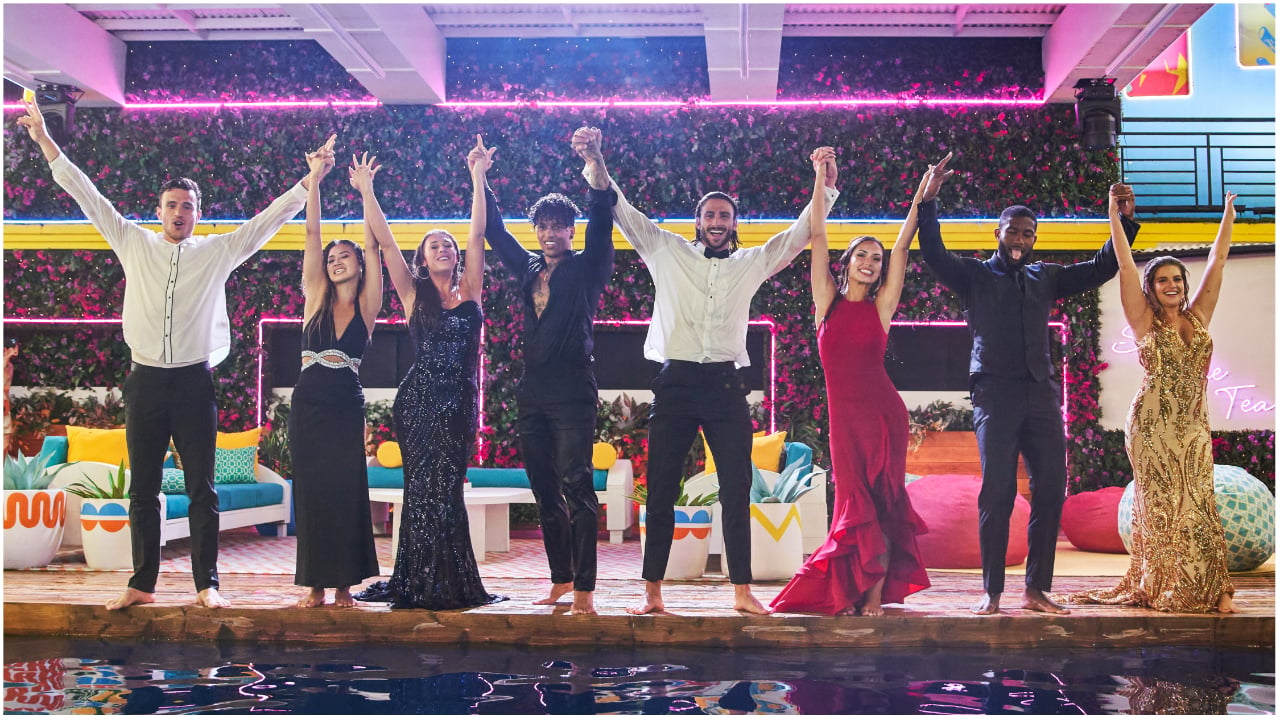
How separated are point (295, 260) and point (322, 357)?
555cm

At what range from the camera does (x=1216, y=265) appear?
4.48m

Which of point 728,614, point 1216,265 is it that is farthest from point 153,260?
point 1216,265

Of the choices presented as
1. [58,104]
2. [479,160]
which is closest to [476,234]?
[479,160]

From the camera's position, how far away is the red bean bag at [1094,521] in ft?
24.9

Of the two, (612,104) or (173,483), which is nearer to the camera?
(173,483)

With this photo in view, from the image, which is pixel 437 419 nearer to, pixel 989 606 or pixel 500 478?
pixel 989 606

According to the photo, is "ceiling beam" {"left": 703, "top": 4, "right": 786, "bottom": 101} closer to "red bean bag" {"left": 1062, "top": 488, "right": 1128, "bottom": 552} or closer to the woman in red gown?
the woman in red gown

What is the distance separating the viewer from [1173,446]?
454 cm

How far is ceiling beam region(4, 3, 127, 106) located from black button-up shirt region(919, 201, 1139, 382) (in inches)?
275

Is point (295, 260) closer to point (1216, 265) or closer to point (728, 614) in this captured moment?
point (728, 614)

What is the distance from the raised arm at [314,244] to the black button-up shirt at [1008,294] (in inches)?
104

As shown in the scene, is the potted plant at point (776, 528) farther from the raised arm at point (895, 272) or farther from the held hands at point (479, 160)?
the held hands at point (479, 160)

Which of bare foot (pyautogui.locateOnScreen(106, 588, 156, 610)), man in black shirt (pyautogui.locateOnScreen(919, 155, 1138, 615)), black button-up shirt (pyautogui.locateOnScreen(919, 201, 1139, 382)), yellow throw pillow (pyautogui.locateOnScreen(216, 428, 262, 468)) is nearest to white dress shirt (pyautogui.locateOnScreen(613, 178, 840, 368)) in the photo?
black button-up shirt (pyautogui.locateOnScreen(919, 201, 1139, 382))

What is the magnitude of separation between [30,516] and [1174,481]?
20.5 feet
